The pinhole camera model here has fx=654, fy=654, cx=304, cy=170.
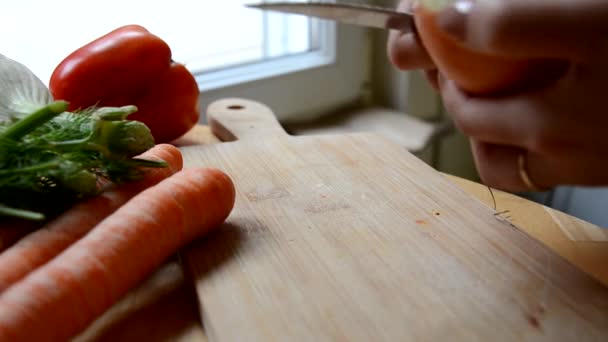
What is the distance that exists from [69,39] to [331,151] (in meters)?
0.55

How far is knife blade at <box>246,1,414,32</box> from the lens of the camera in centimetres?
66

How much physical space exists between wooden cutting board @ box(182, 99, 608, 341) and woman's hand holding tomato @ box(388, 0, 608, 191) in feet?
0.36

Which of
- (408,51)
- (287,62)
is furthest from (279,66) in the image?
(408,51)

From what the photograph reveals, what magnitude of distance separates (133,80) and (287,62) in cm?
56

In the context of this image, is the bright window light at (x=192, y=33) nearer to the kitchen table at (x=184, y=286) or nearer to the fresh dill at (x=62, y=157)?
the fresh dill at (x=62, y=157)

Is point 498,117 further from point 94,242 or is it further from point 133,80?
point 133,80

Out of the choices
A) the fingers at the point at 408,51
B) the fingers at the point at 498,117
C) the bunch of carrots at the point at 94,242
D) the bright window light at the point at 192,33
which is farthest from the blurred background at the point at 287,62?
the fingers at the point at 498,117

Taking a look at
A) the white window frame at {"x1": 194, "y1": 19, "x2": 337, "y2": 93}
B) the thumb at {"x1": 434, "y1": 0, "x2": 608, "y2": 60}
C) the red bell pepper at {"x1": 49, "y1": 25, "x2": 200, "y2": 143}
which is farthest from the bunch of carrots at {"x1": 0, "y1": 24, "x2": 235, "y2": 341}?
the white window frame at {"x1": 194, "y1": 19, "x2": 337, "y2": 93}

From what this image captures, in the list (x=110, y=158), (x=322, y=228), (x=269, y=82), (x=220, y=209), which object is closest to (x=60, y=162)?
(x=110, y=158)

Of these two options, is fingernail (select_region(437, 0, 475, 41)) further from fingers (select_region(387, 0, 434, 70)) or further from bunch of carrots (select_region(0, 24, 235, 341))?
bunch of carrots (select_region(0, 24, 235, 341))

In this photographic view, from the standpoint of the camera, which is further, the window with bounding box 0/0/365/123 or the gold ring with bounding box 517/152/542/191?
the window with bounding box 0/0/365/123

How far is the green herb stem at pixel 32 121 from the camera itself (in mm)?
666

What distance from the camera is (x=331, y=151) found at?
3.18ft

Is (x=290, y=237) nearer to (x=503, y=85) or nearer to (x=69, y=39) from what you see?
(x=503, y=85)
